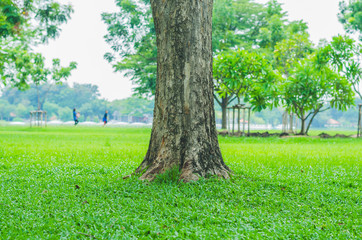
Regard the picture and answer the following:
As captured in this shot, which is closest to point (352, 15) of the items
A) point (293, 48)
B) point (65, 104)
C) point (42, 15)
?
point (293, 48)

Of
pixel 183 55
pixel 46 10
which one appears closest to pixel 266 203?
pixel 183 55

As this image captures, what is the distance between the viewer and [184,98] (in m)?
3.67

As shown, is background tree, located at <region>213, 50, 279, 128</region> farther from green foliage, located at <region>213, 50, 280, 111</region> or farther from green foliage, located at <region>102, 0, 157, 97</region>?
green foliage, located at <region>102, 0, 157, 97</region>

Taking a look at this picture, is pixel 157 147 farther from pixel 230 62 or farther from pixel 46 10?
pixel 46 10

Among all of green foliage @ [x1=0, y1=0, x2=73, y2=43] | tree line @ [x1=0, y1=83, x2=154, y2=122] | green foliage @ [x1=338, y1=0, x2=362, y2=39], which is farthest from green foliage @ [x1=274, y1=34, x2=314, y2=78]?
tree line @ [x1=0, y1=83, x2=154, y2=122]

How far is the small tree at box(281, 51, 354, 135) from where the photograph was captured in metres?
13.7

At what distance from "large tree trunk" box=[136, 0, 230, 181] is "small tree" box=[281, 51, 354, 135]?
11023 mm

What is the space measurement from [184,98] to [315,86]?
11.6 metres

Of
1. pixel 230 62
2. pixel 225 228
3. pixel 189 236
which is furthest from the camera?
pixel 230 62

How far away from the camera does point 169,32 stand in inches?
149

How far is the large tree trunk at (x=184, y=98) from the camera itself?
144 inches

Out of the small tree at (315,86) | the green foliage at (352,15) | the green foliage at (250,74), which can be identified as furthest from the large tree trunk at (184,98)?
the green foliage at (352,15)

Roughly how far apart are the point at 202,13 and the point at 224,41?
2197 cm

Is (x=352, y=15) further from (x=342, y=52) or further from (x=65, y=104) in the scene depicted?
(x=65, y=104)
